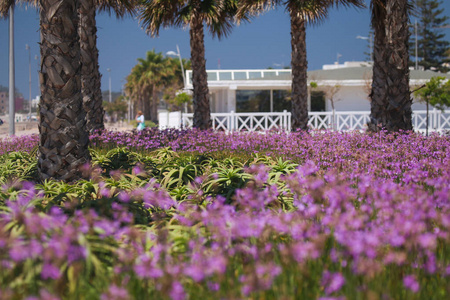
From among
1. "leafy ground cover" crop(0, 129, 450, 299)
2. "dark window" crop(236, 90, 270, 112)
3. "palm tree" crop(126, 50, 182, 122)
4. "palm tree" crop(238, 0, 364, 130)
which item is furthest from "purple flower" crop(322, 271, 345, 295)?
"palm tree" crop(126, 50, 182, 122)

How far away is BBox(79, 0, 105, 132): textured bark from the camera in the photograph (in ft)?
40.2

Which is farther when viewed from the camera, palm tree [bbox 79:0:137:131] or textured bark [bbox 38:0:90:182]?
palm tree [bbox 79:0:137:131]

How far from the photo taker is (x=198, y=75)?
15.8 meters

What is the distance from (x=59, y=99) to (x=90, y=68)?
6.21m

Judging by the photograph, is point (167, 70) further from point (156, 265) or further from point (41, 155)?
point (156, 265)

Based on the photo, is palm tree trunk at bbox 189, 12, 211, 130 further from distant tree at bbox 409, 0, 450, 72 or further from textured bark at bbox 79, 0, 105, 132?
distant tree at bbox 409, 0, 450, 72

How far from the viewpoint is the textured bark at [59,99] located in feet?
21.3

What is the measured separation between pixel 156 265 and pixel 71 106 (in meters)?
4.87

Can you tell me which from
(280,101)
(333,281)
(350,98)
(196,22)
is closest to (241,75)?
(280,101)

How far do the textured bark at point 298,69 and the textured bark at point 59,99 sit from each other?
9319mm

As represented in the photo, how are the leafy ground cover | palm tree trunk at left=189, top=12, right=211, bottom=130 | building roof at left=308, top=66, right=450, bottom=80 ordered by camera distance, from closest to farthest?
the leafy ground cover
palm tree trunk at left=189, top=12, right=211, bottom=130
building roof at left=308, top=66, right=450, bottom=80

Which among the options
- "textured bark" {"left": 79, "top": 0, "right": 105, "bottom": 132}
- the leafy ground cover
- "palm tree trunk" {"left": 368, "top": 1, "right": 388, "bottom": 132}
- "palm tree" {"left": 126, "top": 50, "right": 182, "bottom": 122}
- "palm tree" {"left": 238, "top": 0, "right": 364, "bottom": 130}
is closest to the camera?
the leafy ground cover

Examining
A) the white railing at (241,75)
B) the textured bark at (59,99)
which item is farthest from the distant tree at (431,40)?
the textured bark at (59,99)

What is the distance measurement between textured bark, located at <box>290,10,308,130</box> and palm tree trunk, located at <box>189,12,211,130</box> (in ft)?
10.2
